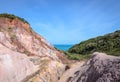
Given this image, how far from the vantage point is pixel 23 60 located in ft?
71.5

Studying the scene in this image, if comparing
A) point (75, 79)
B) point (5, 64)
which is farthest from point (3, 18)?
point (75, 79)

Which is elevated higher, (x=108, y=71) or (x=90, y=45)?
(x=90, y=45)

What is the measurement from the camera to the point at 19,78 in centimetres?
1986

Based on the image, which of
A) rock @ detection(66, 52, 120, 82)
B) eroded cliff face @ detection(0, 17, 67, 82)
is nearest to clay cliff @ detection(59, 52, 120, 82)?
rock @ detection(66, 52, 120, 82)

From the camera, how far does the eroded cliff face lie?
19.9 m

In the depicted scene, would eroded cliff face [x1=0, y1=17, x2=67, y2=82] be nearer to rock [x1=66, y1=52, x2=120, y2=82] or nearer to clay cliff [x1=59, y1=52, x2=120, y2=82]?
clay cliff [x1=59, y1=52, x2=120, y2=82]

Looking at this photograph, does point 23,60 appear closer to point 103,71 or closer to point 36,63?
point 36,63

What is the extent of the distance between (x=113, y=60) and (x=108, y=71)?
1040 mm

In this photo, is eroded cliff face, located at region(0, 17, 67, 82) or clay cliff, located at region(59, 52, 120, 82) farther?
eroded cliff face, located at region(0, 17, 67, 82)

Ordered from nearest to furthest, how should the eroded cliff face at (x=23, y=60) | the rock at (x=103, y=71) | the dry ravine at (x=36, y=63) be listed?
the rock at (x=103, y=71) → the dry ravine at (x=36, y=63) → the eroded cliff face at (x=23, y=60)

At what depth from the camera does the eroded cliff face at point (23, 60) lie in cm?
1994

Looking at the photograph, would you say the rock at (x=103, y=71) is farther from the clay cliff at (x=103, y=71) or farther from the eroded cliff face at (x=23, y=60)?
the eroded cliff face at (x=23, y=60)

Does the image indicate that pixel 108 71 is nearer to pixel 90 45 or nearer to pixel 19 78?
pixel 19 78

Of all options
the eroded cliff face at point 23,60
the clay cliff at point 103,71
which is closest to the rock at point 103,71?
the clay cliff at point 103,71
